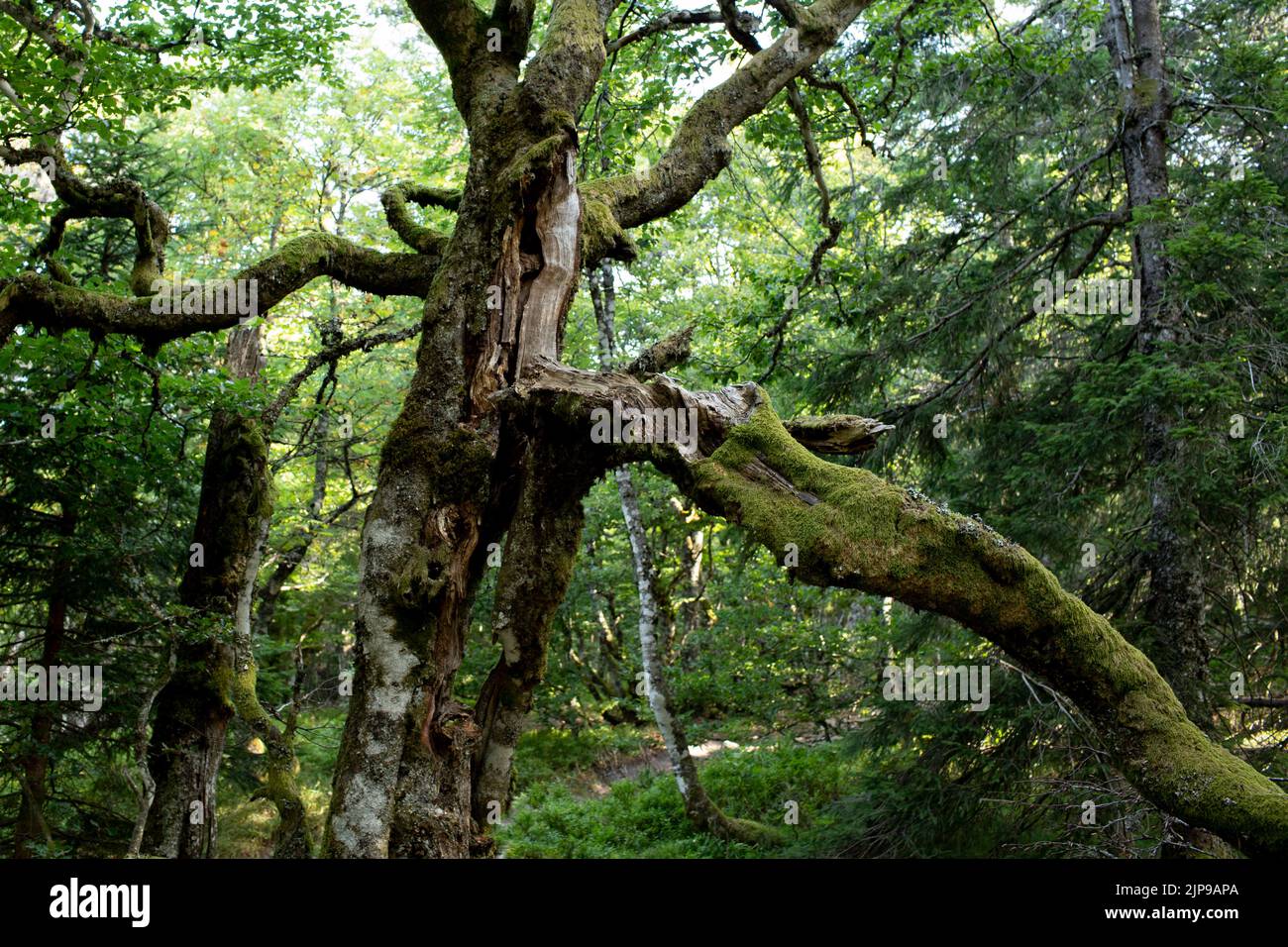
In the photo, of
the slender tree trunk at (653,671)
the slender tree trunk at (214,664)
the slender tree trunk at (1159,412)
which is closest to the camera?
the slender tree trunk at (214,664)

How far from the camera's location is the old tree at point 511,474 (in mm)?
3123

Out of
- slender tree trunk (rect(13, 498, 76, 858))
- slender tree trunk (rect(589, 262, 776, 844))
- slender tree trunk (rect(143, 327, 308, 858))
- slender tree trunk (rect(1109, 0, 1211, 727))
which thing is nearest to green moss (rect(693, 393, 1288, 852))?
slender tree trunk (rect(1109, 0, 1211, 727))

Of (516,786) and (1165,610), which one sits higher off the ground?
(1165,610)

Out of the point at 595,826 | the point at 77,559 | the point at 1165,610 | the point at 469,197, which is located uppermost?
the point at 469,197

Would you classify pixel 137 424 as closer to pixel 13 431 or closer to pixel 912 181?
pixel 13 431

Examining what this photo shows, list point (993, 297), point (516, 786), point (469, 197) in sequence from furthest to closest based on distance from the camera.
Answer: point (516, 786), point (993, 297), point (469, 197)

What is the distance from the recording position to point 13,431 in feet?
25.8

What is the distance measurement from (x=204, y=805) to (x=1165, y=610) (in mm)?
7483

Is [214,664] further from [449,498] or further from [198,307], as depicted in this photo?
[449,498]

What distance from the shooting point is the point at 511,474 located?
4422 mm

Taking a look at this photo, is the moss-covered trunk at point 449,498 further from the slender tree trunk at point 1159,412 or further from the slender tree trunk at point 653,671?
the slender tree trunk at point 653,671

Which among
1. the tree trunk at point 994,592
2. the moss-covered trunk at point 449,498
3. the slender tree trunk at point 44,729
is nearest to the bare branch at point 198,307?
the moss-covered trunk at point 449,498

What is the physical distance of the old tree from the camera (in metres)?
3.12

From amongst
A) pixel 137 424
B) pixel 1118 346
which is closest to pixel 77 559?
pixel 137 424
